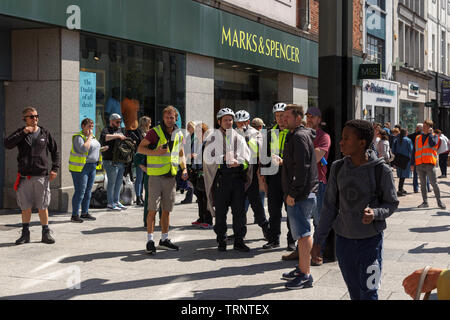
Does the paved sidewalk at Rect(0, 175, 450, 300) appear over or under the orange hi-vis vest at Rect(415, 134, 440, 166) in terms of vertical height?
under

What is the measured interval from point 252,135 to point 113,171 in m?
3.70

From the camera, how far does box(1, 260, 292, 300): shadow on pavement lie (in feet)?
18.7

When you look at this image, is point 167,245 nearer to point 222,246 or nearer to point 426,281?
point 222,246

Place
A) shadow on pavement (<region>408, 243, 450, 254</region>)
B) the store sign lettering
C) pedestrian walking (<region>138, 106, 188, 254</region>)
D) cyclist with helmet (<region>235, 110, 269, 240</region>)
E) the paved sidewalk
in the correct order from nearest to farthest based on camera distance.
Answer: the paved sidewalk → pedestrian walking (<region>138, 106, 188, 254</region>) → shadow on pavement (<region>408, 243, 450, 254</region>) → cyclist with helmet (<region>235, 110, 269, 240</region>) → the store sign lettering

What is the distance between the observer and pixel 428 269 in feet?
9.11

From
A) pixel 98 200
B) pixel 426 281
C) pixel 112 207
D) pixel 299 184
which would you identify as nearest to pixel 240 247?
pixel 299 184

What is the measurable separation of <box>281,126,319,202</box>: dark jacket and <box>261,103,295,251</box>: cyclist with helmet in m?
1.62

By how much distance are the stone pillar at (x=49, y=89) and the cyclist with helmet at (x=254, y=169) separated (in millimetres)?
3996

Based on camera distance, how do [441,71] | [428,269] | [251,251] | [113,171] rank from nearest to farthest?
[428,269] < [251,251] < [113,171] < [441,71]

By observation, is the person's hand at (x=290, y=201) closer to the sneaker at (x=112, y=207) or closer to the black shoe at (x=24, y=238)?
the black shoe at (x=24, y=238)

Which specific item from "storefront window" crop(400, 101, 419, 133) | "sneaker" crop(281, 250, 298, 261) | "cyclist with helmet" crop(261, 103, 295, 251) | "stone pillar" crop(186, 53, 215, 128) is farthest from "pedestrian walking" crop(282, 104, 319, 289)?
"storefront window" crop(400, 101, 419, 133)

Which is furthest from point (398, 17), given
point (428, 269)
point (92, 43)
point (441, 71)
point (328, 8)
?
point (428, 269)

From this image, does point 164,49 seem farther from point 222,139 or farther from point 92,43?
point 222,139

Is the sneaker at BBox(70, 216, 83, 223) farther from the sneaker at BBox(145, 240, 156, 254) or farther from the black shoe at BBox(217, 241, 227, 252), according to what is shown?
the black shoe at BBox(217, 241, 227, 252)
